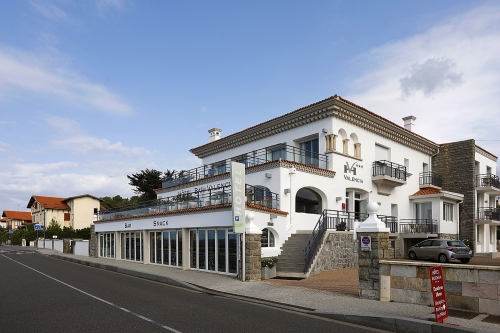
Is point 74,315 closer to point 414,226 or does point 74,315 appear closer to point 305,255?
point 305,255

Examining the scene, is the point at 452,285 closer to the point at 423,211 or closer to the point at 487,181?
the point at 423,211

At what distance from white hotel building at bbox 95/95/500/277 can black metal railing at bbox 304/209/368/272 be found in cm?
6

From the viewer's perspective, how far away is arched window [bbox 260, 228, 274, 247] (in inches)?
766

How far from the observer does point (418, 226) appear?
2823 centimetres

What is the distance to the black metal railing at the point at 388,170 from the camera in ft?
88.5

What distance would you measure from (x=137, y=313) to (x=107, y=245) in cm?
2441

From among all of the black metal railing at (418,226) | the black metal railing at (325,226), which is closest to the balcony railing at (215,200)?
the black metal railing at (325,226)

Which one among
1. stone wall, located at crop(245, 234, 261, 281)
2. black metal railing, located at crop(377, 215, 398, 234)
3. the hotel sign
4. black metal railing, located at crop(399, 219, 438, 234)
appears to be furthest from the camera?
black metal railing, located at crop(399, 219, 438, 234)

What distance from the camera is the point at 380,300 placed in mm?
11188

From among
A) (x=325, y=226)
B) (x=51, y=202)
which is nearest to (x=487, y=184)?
(x=325, y=226)

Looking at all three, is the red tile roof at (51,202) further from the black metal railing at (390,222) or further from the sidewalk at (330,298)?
the black metal railing at (390,222)

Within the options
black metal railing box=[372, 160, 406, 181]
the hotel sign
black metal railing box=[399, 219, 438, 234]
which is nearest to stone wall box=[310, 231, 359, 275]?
the hotel sign

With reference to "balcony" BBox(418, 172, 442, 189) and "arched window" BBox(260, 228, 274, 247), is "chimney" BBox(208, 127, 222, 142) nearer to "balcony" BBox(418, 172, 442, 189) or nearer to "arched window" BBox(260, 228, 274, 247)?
"balcony" BBox(418, 172, 442, 189)

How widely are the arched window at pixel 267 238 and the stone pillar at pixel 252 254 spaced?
9.69 ft
